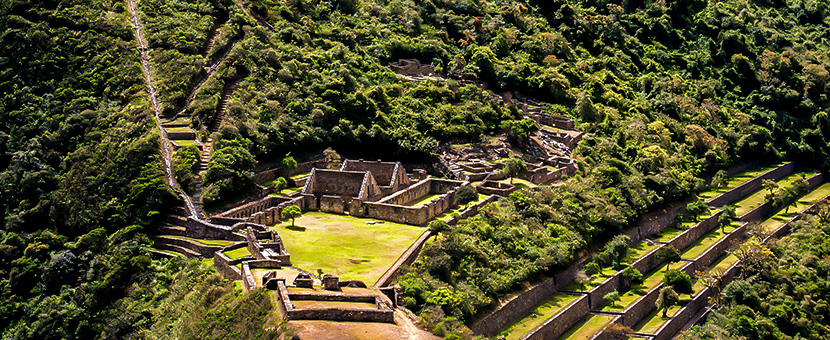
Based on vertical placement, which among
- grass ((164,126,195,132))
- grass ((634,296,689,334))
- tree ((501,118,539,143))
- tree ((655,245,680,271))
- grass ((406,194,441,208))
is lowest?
grass ((634,296,689,334))

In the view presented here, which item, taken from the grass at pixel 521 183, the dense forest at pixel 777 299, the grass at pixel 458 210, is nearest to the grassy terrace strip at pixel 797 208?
the dense forest at pixel 777 299

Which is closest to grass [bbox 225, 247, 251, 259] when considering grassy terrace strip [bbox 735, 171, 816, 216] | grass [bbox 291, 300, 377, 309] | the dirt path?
the dirt path

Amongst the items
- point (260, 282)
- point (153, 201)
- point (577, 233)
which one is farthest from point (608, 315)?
point (153, 201)

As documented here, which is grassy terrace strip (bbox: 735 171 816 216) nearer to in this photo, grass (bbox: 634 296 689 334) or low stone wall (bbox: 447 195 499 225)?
grass (bbox: 634 296 689 334)

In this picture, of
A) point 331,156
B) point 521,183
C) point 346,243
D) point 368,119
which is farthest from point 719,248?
point 346,243

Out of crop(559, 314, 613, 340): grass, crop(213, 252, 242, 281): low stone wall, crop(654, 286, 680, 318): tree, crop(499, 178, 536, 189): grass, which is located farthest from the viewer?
crop(499, 178, 536, 189): grass

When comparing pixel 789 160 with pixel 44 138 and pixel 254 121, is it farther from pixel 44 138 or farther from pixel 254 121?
pixel 44 138

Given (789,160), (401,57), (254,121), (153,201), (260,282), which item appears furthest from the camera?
(789,160)
